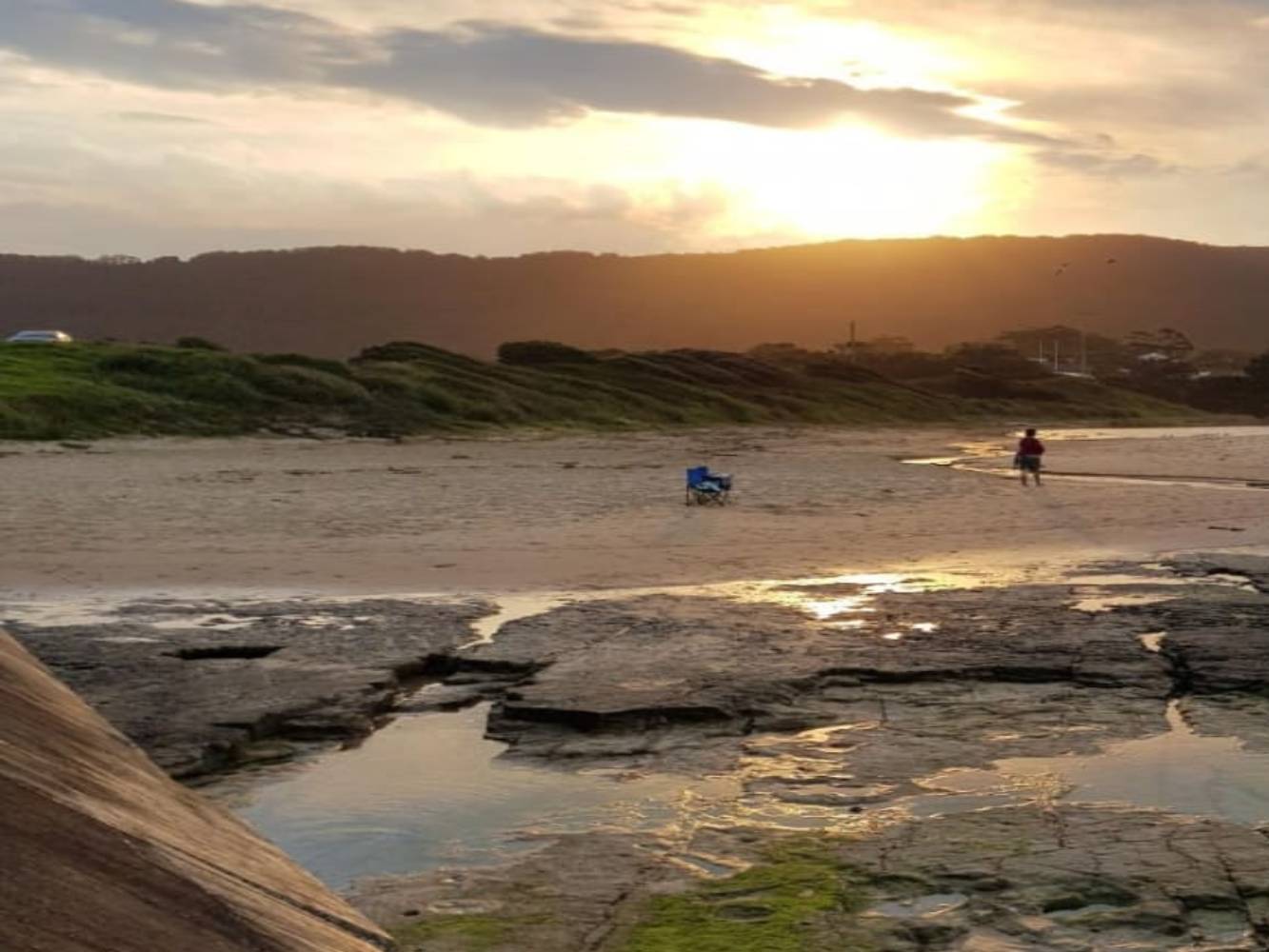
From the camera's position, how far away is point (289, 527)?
17.6m

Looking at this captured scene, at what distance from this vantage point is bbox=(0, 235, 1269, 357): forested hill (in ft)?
425

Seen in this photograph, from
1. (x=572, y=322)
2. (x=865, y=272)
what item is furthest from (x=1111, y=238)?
(x=572, y=322)

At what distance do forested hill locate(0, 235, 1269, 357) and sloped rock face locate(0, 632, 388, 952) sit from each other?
4572 inches

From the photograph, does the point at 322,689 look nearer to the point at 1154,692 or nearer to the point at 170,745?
the point at 170,745

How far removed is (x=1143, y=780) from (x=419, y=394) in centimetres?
3333

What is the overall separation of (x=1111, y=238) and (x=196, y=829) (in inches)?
7161

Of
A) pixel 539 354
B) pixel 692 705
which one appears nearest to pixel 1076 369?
pixel 539 354

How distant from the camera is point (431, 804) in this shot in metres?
6.90

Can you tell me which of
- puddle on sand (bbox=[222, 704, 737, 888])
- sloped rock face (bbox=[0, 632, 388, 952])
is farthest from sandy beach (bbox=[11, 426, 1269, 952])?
sloped rock face (bbox=[0, 632, 388, 952])

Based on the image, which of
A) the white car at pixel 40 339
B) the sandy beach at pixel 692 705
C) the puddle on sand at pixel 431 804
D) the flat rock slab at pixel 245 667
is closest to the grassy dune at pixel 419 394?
the white car at pixel 40 339

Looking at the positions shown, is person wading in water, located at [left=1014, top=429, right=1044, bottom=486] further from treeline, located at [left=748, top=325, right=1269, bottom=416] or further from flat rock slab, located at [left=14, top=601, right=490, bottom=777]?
treeline, located at [left=748, top=325, right=1269, bottom=416]

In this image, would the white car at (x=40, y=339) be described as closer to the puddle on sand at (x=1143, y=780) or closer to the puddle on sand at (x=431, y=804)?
the puddle on sand at (x=431, y=804)

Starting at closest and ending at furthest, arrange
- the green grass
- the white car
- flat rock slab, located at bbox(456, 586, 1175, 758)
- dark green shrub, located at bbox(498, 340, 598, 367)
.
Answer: the green grass → flat rock slab, located at bbox(456, 586, 1175, 758) → the white car → dark green shrub, located at bbox(498, 340, 598, 367)

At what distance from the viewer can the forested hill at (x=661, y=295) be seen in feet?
425
